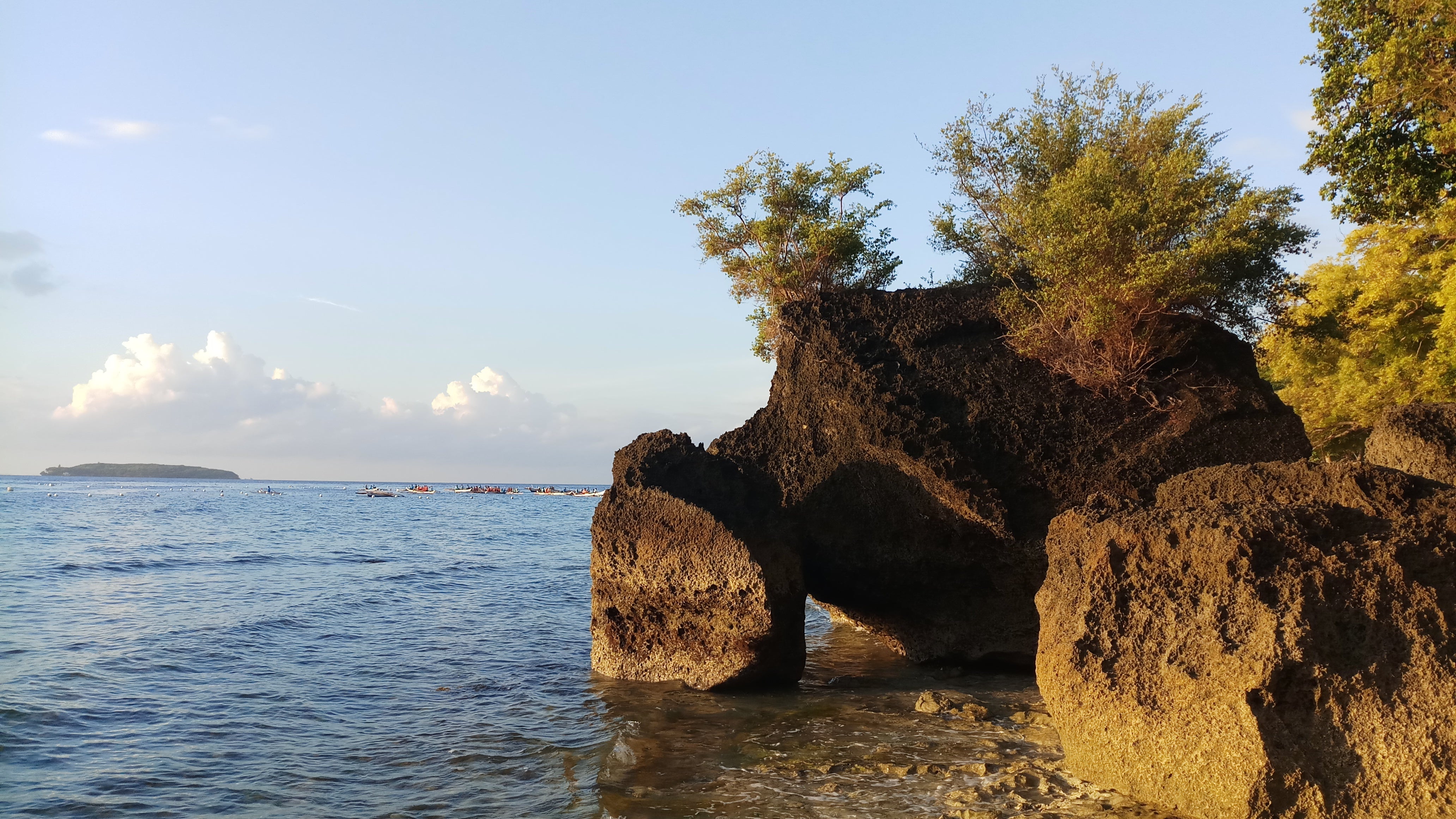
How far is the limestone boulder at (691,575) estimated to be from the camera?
11828 millimetres

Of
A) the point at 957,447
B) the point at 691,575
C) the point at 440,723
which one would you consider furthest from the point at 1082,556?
the point at 440,723

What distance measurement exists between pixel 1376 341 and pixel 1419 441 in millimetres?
21126

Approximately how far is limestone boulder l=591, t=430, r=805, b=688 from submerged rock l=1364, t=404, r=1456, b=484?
23.8ft

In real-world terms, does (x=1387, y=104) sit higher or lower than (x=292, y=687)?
higher

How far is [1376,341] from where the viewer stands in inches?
1045

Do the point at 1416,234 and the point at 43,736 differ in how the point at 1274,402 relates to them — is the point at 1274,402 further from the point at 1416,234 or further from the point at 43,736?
the point at 1416,234

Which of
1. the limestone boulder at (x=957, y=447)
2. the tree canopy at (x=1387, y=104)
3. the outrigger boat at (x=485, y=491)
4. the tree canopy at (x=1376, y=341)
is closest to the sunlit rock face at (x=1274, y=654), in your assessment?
the limestone boulder at (x=957, y=447)

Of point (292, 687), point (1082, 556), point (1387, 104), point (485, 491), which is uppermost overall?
point (1387, 104)

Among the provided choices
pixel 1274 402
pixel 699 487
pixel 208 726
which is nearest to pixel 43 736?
pixel 208 726

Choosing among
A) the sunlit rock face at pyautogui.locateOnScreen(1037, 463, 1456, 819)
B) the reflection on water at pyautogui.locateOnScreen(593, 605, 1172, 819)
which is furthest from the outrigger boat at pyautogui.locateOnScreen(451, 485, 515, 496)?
the sunlit rock face at pyautogui.locateOnScreen(1037, 463, 1456, 819)

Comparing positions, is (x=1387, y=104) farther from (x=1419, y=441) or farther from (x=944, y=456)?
(x=944, y=456)

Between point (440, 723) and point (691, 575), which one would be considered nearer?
point (440, 723)

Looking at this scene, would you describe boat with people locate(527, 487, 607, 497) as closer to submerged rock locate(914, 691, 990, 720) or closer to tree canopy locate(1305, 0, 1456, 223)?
tree canopy locate(1305, 0, 1456, 223)

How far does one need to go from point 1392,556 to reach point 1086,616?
2264 millimetres
